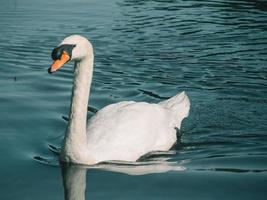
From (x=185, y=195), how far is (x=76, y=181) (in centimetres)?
137

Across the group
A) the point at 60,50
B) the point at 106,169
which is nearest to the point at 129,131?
the point at 106,169

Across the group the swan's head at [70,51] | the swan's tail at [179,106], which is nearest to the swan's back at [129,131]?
the swan's tail at [179,106]

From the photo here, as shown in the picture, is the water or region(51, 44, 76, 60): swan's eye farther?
the water

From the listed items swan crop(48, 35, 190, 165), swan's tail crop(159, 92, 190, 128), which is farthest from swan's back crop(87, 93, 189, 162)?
swan's tail crop(159, 92, 190, 128)

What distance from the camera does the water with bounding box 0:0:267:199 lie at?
7742mm

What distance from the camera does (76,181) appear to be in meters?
7.84

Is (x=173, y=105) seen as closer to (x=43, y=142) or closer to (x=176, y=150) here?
(x=176, y=150)

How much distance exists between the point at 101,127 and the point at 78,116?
499mm

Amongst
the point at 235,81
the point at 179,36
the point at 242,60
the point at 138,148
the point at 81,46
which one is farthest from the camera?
the point at 179,36

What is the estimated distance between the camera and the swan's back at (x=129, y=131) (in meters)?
8.22

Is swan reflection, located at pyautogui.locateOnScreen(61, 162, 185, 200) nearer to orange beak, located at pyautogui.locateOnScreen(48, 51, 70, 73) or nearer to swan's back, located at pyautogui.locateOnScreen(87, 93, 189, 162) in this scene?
swan's back, located at pyautogui.locateOnScreen(87, 93, 189, 162)

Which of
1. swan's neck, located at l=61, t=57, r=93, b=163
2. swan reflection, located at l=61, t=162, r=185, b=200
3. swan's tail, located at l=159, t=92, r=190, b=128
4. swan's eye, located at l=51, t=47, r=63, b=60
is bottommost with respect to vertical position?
swan reflection, located at l=61, t=162, r=185, b=200

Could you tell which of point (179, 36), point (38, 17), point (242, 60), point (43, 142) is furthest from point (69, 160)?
point (38, 17)

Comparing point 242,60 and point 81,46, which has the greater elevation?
point 81,46
